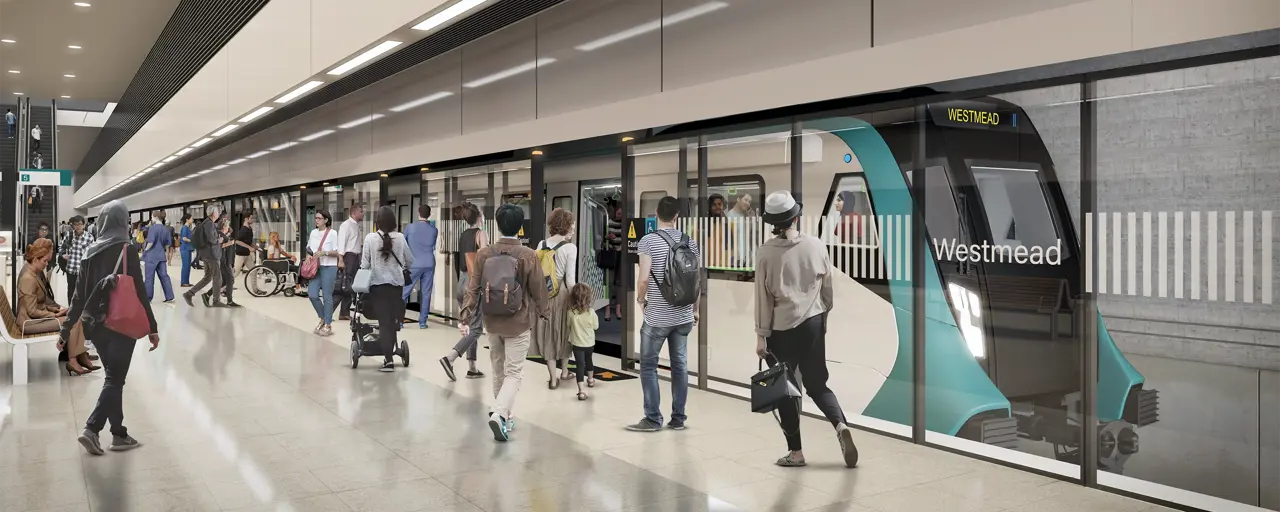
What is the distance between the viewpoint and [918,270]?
508cm

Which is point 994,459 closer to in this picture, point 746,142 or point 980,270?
point 980,270

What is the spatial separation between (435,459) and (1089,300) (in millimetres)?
3588

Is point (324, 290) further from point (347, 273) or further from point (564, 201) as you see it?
point (564, 201)

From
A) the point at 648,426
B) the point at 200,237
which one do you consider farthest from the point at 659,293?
the point at 200,237

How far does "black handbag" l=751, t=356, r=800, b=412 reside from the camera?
498 centimetres

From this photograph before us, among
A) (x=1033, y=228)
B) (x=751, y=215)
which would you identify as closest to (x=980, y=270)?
(x=1033, y=228)

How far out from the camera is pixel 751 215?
21.0 ft

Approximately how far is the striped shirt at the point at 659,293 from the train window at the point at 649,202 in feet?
5.27

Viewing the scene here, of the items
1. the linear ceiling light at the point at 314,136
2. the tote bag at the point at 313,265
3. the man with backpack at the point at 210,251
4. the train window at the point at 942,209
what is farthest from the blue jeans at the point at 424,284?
the train window at the point at 942,209

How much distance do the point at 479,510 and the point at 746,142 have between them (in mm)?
3309

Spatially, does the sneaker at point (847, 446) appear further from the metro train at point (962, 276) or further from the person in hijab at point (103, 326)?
the person in hijab at point (103, 326)

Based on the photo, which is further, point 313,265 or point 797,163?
point 313,265

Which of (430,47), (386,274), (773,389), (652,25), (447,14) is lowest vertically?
(773,389)

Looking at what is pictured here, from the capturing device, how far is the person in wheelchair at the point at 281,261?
1642cm
